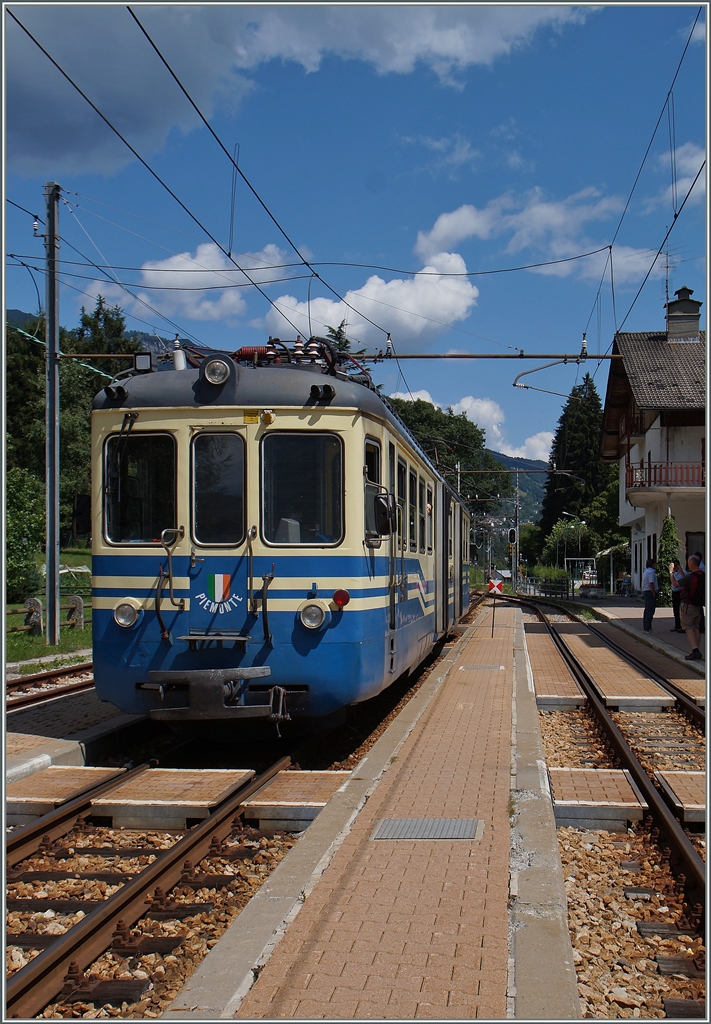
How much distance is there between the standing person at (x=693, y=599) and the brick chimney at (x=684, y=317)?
84.6 ft

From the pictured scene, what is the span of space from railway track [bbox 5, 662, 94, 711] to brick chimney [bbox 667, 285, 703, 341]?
103ft

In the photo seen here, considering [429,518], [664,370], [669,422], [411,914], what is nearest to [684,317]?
[664,370]

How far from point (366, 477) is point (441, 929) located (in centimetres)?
437

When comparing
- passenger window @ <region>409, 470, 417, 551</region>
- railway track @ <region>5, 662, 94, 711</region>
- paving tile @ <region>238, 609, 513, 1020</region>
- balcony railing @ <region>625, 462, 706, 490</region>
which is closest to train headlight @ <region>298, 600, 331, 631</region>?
paving tile @ <region>238, 609, 513, 1020</region>

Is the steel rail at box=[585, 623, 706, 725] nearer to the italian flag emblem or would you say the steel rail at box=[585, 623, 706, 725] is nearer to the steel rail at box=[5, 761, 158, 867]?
the italian flag emblem

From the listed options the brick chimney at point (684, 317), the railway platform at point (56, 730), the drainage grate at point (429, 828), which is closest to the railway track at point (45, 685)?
the railway platform at point (56, 730)

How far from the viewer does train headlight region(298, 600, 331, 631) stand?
7273 millimetres

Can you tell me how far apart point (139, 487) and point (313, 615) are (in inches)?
75.1

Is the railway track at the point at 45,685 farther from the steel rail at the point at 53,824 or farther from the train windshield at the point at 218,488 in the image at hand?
the train windshield at the point at 218,488

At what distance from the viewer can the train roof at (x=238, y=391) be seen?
7.56 m

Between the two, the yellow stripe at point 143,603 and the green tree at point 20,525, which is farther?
the green tree at point 20,525

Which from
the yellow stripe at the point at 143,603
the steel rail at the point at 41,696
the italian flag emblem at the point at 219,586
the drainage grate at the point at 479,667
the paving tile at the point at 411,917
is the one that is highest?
the italian flag emblem at the point at 219,586

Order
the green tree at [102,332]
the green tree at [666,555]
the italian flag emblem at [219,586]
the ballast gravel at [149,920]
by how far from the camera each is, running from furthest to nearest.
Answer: the green tree at [102,332] < the green tree at [666,555] < the italian flag emblem at [219,586] < the ballast gravel at [149,920]

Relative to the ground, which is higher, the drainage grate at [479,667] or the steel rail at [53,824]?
the steel rail at [53,824]
